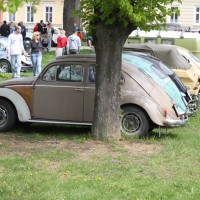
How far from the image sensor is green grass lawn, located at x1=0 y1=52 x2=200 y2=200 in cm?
730

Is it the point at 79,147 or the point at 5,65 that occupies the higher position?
the point at 5,65

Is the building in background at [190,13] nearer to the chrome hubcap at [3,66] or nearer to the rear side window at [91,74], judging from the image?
the chrome hubcap at [3,66]

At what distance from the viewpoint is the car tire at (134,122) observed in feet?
35.7

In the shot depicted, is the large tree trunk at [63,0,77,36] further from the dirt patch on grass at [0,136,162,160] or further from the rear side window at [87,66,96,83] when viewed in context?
the dirt patch on grass at [0,136,162,160]

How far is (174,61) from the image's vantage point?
16.2m

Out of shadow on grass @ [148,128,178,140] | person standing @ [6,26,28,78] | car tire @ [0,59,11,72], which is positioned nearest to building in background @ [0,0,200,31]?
car tire @ [0,59,11,72]

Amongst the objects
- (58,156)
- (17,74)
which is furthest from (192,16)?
(58,156)

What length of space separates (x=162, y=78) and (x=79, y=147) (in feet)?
8.50

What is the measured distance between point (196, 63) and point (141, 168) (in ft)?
31.8

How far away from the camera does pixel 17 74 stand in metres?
19.2

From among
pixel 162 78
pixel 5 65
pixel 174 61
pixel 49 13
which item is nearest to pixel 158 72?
pixel 162 78

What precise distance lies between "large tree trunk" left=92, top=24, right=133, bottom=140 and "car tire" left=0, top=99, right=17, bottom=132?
5.67 ft

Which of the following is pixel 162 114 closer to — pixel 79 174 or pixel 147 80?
pixel 147 80

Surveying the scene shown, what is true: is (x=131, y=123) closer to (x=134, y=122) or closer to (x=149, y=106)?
(x=134, y=122)
